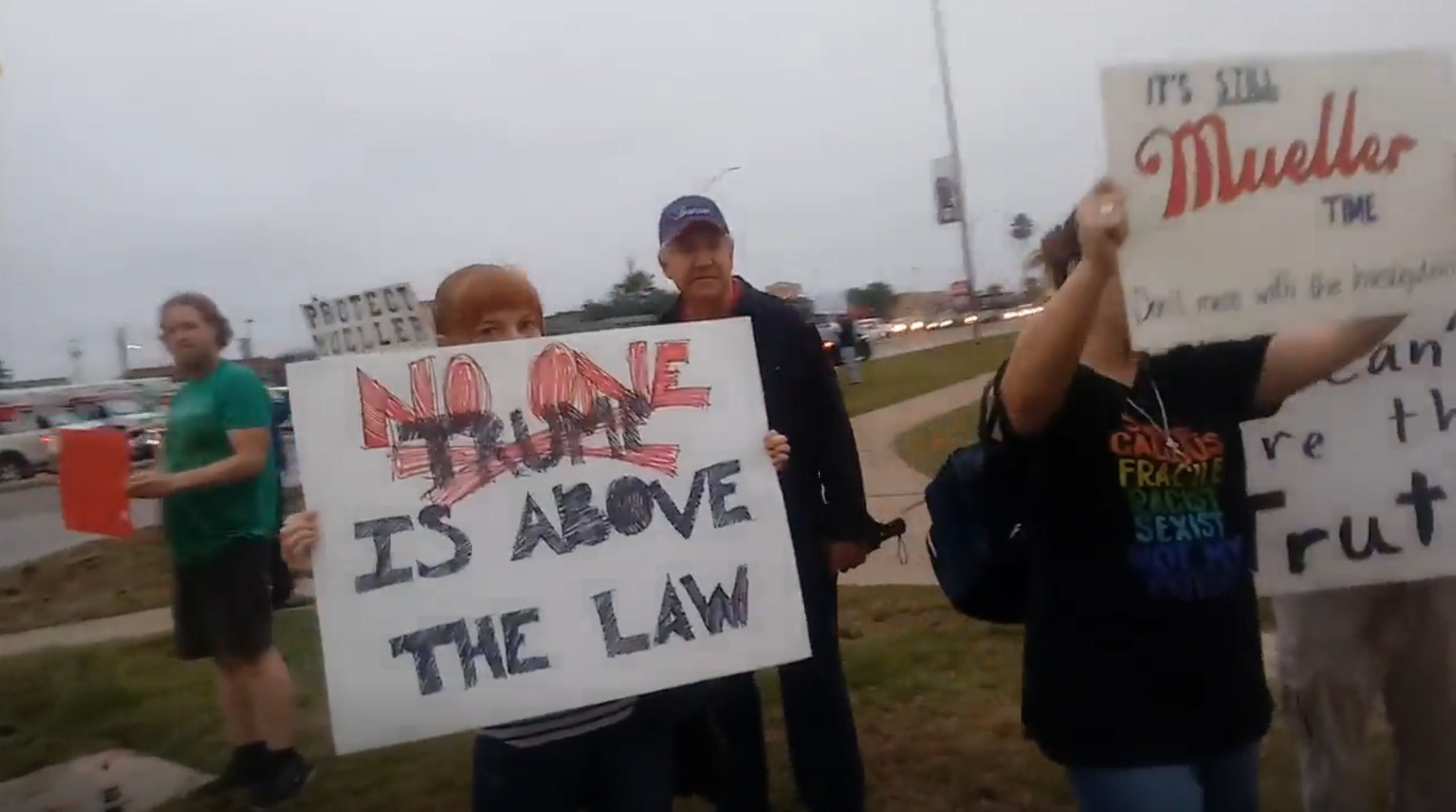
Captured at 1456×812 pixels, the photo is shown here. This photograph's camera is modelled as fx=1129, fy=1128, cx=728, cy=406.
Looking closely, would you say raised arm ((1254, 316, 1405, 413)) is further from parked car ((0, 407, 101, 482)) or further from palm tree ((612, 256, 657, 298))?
parked car ((0, 407, 101, 482))

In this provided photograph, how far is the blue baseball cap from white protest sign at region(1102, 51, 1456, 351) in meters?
0.96

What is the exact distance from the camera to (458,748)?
379 cm

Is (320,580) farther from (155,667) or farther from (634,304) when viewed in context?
(155,667)

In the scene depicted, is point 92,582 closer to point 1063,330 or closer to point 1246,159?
point 1063,330

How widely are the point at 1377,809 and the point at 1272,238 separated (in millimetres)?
1880

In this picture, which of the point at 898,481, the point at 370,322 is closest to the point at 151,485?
the point at 370,322

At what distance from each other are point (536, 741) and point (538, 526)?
14.9 inches

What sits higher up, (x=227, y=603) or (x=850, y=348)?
(x=850, y=348)

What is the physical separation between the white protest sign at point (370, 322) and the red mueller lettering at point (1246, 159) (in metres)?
1.83

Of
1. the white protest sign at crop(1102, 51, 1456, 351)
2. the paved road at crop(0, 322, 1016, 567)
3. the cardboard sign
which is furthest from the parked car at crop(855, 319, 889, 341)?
the white protest sign at crop(1102, 51, 1456, 351)

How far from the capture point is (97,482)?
262 cm

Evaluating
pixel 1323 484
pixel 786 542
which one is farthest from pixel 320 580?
pixel 1323 484

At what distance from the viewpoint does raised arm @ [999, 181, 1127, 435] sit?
1580mm

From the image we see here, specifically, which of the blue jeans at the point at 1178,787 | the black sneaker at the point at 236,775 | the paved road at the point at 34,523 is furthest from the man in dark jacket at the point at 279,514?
the paved road at the point at 34,523
